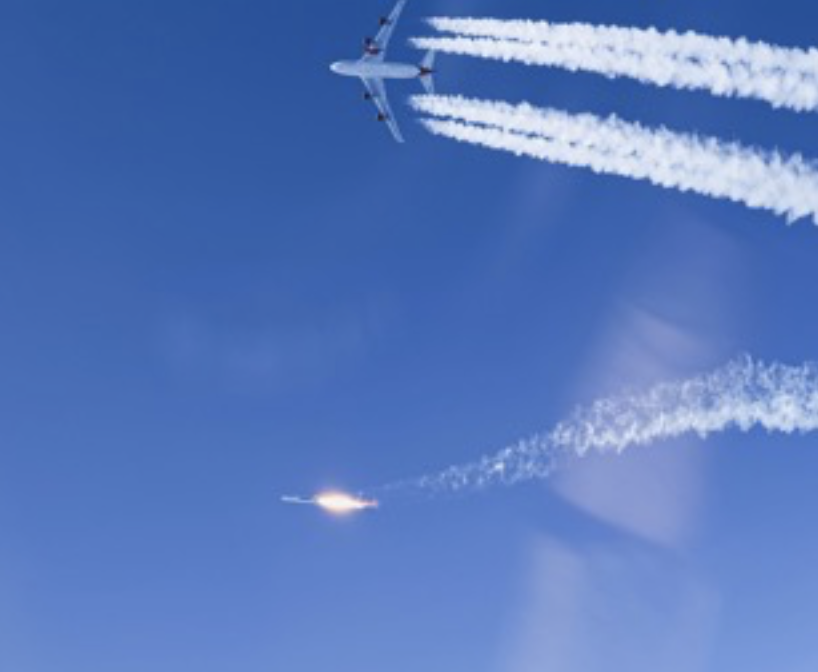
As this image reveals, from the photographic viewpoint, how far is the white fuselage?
106 meters

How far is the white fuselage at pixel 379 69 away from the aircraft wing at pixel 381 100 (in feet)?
12.6

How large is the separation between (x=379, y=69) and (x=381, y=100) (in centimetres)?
673

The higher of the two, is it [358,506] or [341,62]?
[341,62]

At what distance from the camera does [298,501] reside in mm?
73750

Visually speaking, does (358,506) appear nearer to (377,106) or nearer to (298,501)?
(298,501)

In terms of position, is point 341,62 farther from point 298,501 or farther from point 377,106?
point 298,501

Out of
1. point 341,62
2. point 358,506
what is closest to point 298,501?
point 358,506

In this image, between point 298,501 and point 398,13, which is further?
point 398,13

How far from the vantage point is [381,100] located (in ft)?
371

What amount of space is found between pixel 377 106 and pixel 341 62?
7.08 meters

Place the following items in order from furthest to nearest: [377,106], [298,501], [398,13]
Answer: [377,106], [398,13], [298,501]

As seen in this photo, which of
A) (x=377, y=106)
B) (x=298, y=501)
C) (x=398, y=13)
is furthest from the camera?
(x=377, y=106)

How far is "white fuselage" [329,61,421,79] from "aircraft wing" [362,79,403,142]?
3836 millimetres

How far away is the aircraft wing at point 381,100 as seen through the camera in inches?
4407
